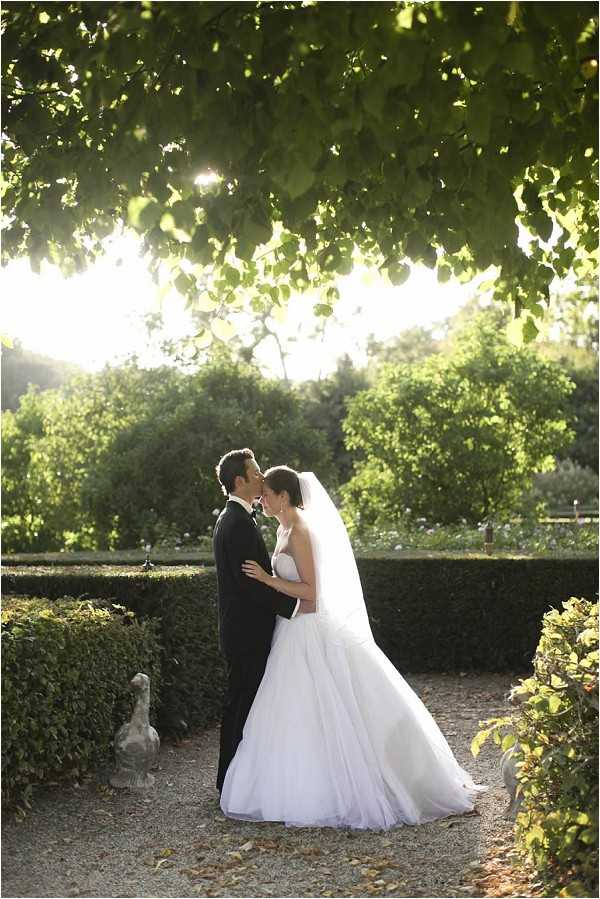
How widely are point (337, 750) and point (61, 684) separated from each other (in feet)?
5.60

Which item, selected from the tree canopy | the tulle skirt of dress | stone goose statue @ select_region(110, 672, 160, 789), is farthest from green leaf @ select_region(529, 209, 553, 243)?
stone goose statue @ select_region(110, 672, 160, 789)

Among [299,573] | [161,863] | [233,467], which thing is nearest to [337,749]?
[299,573]

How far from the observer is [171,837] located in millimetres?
5719

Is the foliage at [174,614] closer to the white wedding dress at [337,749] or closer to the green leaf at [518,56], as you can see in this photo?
the white wedding dress at [337,749]

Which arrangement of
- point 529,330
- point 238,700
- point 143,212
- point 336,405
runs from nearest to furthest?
point 143,212, point 529,330, point 238,700, point 336,405

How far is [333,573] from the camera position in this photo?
21.2 feet

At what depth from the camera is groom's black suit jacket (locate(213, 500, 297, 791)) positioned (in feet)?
21.0

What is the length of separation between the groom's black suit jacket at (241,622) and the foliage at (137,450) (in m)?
10.1

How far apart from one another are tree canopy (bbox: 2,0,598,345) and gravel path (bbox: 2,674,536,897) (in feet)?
9.64

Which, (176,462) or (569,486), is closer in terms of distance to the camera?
(176,462)

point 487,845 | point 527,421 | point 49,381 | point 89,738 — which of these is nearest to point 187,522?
point 527,421

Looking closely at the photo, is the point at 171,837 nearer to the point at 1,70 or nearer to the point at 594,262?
the point at 1,70

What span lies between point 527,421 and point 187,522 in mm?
6253

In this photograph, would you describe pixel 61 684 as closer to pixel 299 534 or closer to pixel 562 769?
pixel 299 534
